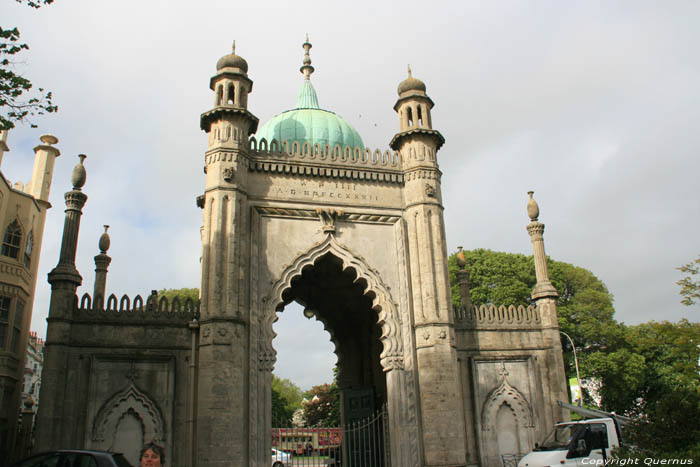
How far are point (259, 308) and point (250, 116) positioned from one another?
5832 millimetres

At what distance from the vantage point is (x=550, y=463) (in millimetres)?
13492

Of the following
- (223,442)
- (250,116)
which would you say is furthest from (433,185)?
(223,442)

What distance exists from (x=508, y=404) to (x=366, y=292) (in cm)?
567

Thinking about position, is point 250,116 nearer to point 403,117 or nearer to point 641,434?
point 403,117

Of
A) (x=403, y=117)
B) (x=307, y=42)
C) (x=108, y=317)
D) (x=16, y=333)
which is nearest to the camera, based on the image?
(x=108, y=317)

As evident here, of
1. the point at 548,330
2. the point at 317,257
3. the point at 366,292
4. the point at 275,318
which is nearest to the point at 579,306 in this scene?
the point at 548,330

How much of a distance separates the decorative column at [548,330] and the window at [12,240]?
61.3ft

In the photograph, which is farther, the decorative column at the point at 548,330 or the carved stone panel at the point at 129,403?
the decorative column at the point at 548,330

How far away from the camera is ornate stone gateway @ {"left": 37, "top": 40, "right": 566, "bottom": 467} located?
15.0 meters

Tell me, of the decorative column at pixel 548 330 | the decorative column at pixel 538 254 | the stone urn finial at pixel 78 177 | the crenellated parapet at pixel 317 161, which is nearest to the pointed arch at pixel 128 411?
the stone urn finial at pixel 78 177

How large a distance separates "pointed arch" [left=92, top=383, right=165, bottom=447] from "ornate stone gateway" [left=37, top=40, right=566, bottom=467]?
0.03 metres

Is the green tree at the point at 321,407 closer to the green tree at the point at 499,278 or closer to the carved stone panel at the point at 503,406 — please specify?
the green tree at the point at 499,278

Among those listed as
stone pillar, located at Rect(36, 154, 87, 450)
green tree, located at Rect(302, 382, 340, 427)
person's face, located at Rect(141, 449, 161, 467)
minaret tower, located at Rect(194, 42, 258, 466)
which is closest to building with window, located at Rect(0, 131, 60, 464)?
stone pillar, located at Rect(36, 154, 87, 450)

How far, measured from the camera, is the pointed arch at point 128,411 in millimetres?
14781
